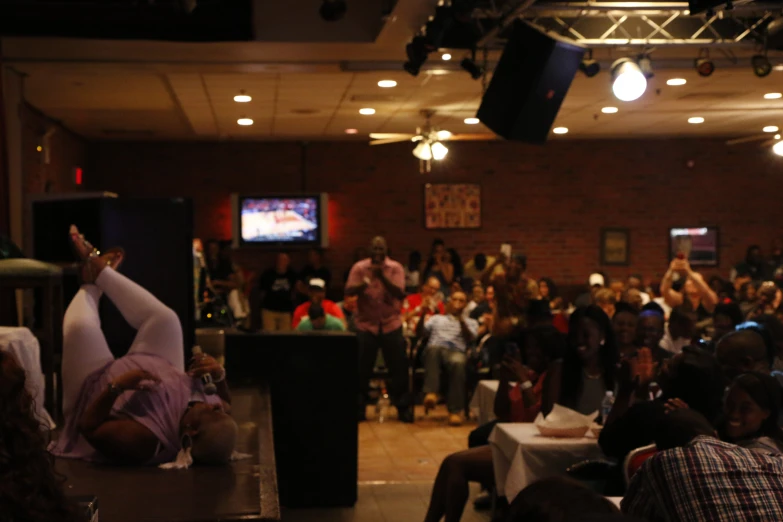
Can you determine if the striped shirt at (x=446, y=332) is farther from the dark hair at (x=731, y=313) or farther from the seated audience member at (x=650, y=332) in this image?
the seated audience member at (x=650, y=332)

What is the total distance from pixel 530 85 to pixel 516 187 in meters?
9.26

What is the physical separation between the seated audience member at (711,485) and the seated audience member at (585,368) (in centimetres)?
266

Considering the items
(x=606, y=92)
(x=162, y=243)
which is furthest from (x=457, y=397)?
(x=162, y=243)

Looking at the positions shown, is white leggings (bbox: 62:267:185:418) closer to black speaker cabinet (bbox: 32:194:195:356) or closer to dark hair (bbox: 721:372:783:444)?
black speaker cabinet (bbox: 32:194:195:356)

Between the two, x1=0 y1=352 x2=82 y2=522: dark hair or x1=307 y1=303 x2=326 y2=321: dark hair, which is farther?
x1=307 y1=303 x2=326 y2=321: dark hair

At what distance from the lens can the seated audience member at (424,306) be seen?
34.0 ft

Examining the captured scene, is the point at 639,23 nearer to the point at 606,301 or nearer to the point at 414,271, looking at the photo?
the point at 606,301

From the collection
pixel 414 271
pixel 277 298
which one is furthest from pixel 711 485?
pixel 414 271

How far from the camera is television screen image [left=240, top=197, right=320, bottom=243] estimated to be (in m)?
14.0

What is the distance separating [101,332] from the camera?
3.95 m

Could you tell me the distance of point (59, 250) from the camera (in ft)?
20.4

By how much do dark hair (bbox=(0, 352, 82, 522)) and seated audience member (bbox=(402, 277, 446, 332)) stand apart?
8634mm

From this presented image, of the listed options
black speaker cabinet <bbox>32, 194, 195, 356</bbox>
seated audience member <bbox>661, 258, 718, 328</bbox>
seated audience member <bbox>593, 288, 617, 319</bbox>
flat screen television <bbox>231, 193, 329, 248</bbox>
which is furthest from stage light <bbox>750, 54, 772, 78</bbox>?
flat screen television <bbox>231, 193, 329, 248</bbox>

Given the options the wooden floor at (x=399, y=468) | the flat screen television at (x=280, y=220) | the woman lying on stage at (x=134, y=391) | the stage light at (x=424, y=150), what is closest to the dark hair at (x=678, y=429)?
the woman lying on stage at (x=134, y=391)
